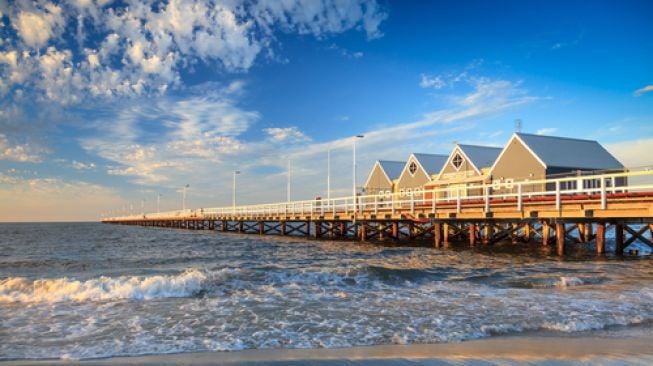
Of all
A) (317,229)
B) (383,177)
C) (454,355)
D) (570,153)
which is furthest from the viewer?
(383,177)

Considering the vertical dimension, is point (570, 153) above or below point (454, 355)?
above

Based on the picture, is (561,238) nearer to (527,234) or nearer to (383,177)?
(527,234)

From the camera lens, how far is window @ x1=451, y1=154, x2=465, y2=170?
119 feet

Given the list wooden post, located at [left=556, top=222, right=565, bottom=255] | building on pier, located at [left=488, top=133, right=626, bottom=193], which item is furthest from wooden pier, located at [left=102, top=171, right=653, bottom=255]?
building on pier, located at [left=488, top=133, right=626, bottom=193]

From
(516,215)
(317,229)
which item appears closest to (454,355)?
(516,215)

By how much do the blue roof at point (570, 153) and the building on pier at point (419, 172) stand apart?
9.82 meters

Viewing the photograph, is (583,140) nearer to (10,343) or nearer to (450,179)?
(450,179)

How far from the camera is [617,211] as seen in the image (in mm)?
14656

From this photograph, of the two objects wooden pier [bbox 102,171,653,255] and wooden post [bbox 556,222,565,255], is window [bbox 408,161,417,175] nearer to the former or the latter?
wooden pier [bbox 102,171,653,255]

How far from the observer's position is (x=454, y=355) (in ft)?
18.8

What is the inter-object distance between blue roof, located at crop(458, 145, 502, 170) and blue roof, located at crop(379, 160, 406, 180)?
408 inches

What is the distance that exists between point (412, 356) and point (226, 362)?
2.36 metres

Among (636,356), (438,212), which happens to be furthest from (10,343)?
(438,212)

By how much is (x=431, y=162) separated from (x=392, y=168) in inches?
244
